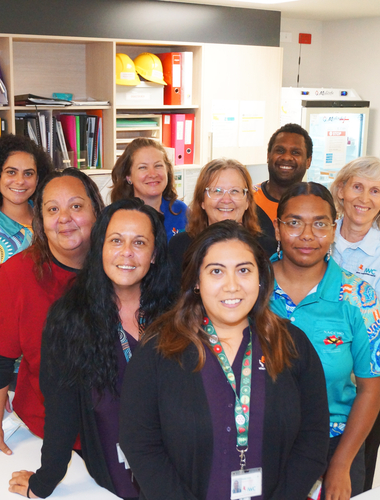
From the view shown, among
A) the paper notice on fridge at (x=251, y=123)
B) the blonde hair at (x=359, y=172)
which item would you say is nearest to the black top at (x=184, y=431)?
the blonde hair at (x=359, y=172)

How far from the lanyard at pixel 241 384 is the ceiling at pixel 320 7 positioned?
3.69 m

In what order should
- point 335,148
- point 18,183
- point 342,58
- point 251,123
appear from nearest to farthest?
1. point 18,183
2. point 251,123
3. point 335,148
4. point 342,58

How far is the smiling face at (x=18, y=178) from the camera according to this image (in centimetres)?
246

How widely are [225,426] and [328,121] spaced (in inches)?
184

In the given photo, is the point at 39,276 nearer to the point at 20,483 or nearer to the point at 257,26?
the point at 20,483

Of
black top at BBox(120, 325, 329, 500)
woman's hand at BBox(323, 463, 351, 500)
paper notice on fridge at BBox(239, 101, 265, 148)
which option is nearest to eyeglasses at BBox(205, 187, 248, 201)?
black top at BBox(120, 325, 329, 500)

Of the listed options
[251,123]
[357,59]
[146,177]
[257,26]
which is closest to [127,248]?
[146,177]

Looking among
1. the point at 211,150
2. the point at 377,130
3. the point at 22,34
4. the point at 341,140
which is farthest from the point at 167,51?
the point at 377,130

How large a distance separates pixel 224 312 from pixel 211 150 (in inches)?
137

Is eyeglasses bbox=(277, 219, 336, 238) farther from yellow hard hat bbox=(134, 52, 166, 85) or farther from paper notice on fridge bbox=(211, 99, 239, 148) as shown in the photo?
paper notice on fridge bbox=(211, 99, 239, 148)

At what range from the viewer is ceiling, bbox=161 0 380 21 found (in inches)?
177

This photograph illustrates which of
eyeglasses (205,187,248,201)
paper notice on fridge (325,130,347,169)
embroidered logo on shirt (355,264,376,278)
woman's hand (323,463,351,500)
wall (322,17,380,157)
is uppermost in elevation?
wall (322,17,380,157)

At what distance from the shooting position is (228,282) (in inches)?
56.7

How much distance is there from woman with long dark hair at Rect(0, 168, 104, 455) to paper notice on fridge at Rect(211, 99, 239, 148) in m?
2.91
